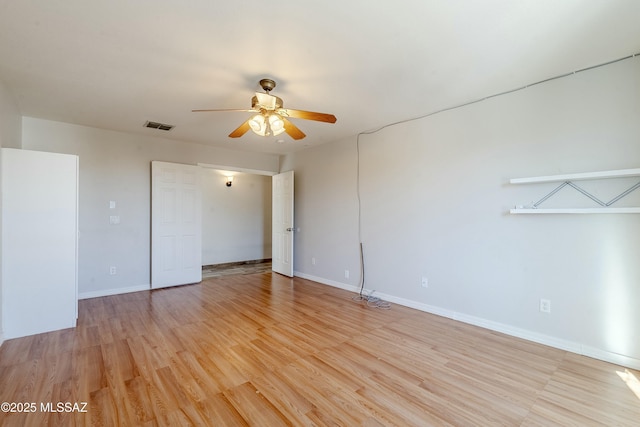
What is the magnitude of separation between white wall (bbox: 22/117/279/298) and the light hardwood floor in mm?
1044

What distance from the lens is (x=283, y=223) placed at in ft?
19.0

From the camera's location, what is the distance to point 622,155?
2367 millimetres

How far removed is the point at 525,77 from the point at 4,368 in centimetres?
525

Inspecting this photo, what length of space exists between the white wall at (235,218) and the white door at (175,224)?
1516 mm

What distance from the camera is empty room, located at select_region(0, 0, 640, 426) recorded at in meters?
1.87

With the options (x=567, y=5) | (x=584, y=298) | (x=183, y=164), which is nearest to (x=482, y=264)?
(x=584, y=298)

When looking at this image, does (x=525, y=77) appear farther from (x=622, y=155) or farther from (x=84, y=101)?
(x=84, y=101)

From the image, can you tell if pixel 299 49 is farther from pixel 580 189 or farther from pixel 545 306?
pixel 545 306

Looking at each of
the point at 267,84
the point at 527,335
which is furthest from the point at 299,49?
the point at 527,335

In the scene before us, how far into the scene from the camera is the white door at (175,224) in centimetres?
470

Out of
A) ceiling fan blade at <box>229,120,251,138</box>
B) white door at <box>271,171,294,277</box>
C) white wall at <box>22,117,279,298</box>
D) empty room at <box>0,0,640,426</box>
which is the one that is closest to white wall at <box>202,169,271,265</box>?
white door at <box>271,171,294,277</box>

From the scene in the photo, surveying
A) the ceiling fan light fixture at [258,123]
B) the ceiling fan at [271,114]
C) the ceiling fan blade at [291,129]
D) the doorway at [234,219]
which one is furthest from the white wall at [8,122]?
the doorway at [234,219]

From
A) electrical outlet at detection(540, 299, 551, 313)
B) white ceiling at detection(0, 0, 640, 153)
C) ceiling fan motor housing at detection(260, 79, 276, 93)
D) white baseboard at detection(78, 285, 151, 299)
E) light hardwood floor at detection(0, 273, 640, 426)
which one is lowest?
light hardwood floor at detection(0, 273, 640, 426)

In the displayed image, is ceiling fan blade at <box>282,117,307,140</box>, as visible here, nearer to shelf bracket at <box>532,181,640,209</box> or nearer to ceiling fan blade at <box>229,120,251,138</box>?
ceiling fan blade at <box>229,120,251,138</box>
